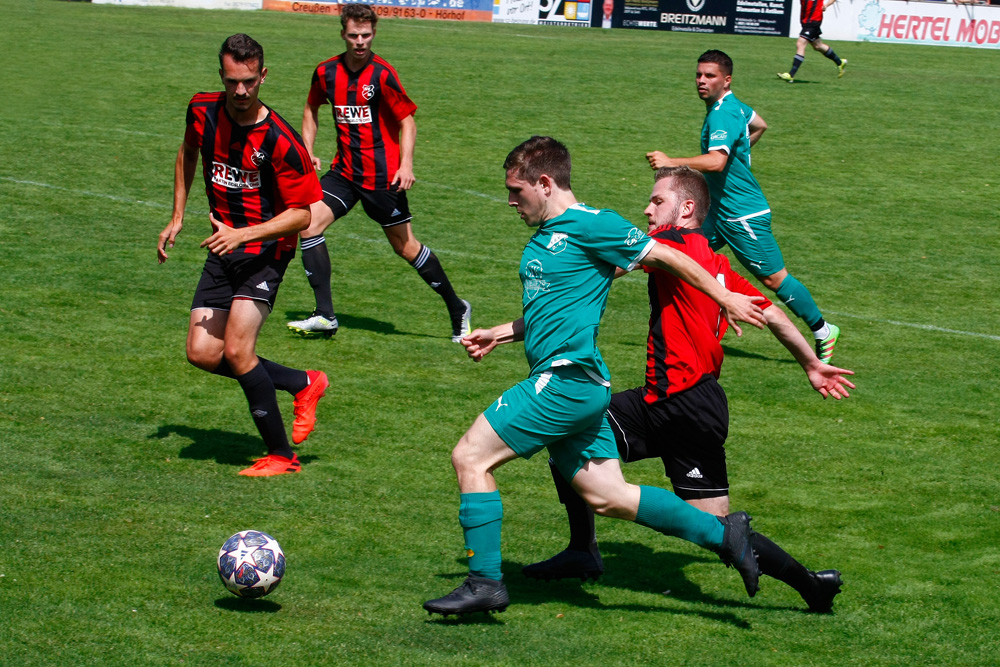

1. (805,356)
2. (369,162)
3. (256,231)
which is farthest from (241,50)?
(369,162)

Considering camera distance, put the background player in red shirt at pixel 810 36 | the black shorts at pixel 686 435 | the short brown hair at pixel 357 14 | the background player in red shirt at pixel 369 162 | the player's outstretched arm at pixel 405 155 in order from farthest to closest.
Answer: the background player in red shirt at pixel 810 36 < the background player in red shirt at pixel 369 162 < the player's outstretched arm at pixel 405 155 < the short brown hair at pixel 357 14 < the black shorts at pixel 686 435

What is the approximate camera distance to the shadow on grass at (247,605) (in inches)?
204

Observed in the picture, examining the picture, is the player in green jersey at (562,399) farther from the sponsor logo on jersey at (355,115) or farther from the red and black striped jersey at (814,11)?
the red and black striped jersey at (814,11)

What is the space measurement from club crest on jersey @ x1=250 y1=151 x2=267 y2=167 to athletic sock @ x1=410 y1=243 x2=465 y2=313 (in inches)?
133

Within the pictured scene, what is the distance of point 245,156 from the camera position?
6855 mm

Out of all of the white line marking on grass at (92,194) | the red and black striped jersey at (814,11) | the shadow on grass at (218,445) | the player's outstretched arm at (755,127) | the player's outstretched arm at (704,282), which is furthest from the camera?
the red and black striped jersey at (814,11)

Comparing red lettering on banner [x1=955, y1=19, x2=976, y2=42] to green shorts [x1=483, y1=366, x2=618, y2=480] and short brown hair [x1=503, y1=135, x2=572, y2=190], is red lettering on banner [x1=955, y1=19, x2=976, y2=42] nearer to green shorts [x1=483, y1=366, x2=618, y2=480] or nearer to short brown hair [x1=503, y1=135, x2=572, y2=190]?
short brown hair [x1=503, y1=135, x2=572, y2=190]

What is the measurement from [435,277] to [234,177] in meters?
3.42

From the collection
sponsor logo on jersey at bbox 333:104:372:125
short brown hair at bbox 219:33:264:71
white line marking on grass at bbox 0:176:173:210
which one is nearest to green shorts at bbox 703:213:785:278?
sponsor logo on jersey at bbox 333:104:372:125

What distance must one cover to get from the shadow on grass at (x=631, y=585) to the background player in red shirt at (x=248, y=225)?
6.13 ft

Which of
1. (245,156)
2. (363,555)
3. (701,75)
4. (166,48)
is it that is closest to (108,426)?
(245,156)

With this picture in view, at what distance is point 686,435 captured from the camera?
222 inches

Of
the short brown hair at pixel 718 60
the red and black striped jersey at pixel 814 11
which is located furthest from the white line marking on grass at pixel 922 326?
the red and black striped jersey at pixel 814 11

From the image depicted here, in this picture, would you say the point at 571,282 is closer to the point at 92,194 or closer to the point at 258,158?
the point at 258,158
